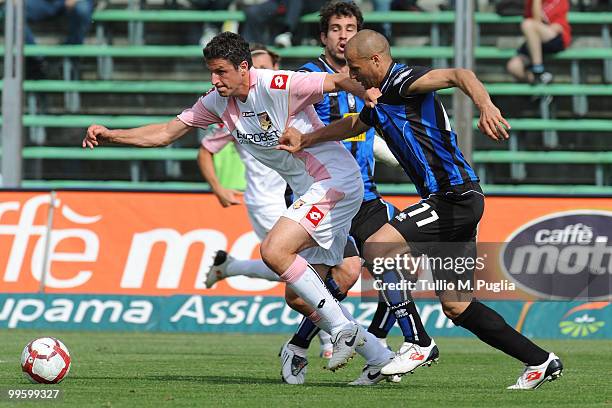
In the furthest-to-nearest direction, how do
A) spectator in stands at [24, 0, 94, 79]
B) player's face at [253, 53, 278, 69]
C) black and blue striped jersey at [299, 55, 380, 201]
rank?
spectator in stands at [24, 0, 94, 79] → player's face at [253, 53, 278, 69] → black and blue striped jersey at [299, 55, 380, 201]

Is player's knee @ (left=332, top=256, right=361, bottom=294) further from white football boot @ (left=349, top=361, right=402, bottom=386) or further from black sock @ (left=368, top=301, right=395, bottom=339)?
white football boot @ (left=349, top=361, right=402, bottom=386)

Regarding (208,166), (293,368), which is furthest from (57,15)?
(293,368)

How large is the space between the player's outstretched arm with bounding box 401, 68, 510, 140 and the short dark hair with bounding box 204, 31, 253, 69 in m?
1.10

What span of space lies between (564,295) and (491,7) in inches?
260

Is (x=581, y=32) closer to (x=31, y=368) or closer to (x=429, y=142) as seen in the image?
(x=429, y=142)

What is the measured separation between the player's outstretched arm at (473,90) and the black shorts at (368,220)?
1838 mm

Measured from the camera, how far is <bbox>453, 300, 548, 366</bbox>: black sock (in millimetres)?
7285

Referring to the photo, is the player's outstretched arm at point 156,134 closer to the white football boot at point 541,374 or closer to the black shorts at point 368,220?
the black shorts at point 368,220

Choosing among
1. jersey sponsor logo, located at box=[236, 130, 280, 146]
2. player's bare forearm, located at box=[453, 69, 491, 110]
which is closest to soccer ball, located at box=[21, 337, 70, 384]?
jersey sponsor logo, located at box=[236, 130, 280, 146]

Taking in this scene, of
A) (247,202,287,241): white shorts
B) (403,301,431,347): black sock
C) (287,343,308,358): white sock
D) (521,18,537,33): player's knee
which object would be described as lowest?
(287,343,308,358): white sock

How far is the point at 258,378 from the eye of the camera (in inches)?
322

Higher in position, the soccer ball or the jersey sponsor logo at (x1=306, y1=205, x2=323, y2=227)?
the jersey sponsor logo at (x1=306, y1=205, x2=323, y2=227)

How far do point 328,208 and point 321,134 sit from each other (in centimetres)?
45

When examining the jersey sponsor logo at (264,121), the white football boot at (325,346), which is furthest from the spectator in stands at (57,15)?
the jersey sponsor logo at (264,121)
